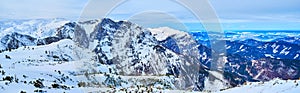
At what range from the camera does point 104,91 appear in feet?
130

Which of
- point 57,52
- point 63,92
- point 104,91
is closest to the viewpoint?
point 63,92

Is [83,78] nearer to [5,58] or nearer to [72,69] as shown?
[72,69]

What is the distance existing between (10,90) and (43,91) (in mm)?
2691

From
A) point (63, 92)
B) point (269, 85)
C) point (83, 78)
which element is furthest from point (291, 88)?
point (83, 78)

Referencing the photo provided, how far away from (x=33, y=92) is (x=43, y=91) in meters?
1.40

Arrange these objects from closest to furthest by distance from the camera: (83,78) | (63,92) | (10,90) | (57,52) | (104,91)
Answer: (10,90)
(63,92)
(104,91)
(83,78)
(57,52)

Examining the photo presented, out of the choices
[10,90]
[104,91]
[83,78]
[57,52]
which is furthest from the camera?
[57,52]

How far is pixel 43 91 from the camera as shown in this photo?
3122 cm

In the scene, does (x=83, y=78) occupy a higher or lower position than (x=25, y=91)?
lower

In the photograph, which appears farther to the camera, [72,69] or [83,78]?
[72,69]

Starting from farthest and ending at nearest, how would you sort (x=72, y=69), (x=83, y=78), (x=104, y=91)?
(x=72, y=69) → (x=83, y=78) → (x=104, y=91)

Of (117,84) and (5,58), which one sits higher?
(5,58)

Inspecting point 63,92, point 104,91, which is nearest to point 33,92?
point 63,92

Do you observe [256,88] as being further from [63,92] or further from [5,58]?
[5,58]
